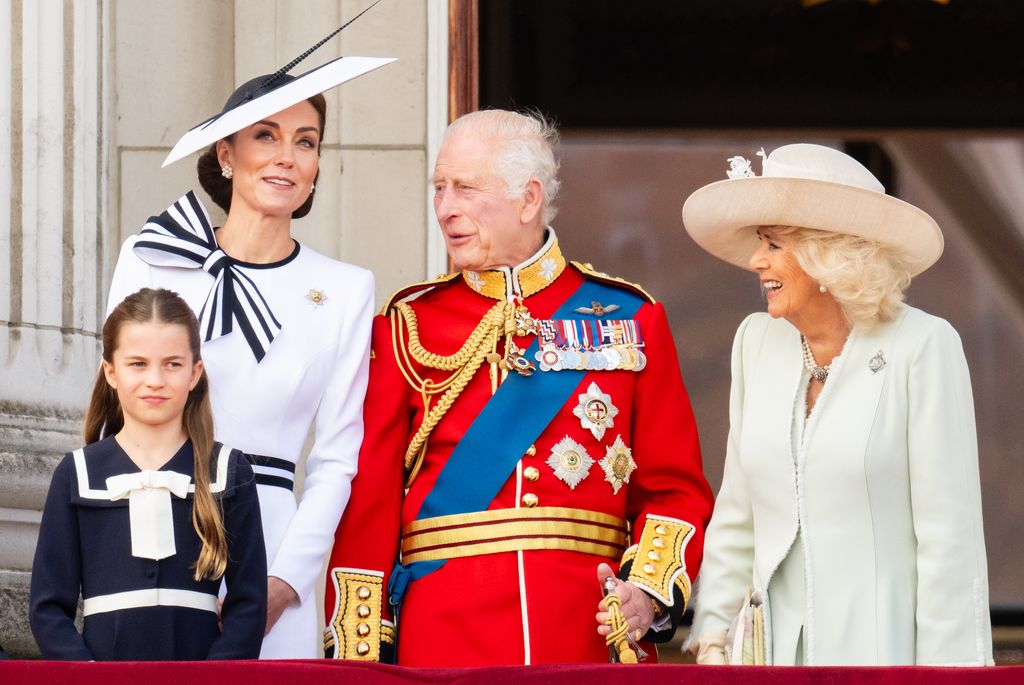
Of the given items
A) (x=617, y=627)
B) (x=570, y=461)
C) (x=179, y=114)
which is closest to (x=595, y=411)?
(x=570, y=461)

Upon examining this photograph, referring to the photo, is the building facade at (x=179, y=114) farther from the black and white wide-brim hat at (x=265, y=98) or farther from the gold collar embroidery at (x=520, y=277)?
the gold collar embroidery at (x=520, y=277)

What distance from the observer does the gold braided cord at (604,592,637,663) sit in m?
3.70

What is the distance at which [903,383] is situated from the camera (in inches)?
139

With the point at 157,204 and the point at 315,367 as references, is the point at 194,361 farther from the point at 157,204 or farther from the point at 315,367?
the point at 157,204

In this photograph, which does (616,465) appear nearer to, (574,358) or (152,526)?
(574,358)

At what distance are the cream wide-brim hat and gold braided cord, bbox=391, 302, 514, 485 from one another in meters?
0.49

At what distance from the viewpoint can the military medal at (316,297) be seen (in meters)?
3.82

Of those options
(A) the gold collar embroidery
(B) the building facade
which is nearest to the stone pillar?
(B) the building facade

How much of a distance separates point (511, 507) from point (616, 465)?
222 mm

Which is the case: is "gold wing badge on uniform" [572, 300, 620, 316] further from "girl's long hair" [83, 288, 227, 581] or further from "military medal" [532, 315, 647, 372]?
"girl's long hair" [83, 288, 227, 581]

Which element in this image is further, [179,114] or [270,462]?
[179,114]

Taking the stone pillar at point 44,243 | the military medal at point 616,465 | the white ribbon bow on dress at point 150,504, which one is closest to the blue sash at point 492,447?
the military medal at point 616,465

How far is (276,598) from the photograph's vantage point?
3.61 metres

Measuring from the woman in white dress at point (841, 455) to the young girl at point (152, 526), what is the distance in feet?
2.92
